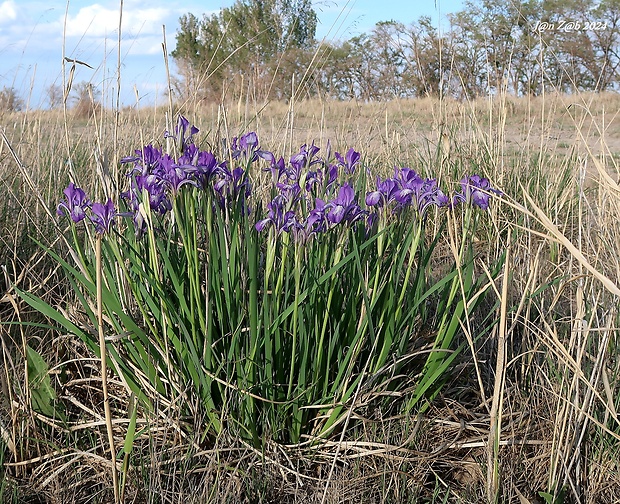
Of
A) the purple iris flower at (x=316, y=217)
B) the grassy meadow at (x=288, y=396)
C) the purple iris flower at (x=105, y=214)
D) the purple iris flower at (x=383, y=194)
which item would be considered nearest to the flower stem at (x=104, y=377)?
the grassy meadow at (x=288, y=396)

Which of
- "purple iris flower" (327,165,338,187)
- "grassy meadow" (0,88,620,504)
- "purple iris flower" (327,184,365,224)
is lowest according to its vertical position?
"grassy meadow" (0,88,620,504)

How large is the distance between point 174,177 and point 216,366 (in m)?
0.51

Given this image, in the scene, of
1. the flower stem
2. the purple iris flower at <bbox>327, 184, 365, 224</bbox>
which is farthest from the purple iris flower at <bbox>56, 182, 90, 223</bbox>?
the purple iris flower at <bbox>327, 184, 365, 224</bbox>

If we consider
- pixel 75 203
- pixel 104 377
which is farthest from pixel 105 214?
pixel 104 377

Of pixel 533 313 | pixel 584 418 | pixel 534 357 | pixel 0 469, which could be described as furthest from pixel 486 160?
pixel 0 469

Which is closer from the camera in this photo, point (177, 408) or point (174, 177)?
point (174, 177)

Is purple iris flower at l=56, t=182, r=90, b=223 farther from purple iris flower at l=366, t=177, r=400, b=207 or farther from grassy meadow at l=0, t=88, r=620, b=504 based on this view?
purple iris flower at l=366, t=177, r=400, b=207

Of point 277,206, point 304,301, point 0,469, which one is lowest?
point 0,469

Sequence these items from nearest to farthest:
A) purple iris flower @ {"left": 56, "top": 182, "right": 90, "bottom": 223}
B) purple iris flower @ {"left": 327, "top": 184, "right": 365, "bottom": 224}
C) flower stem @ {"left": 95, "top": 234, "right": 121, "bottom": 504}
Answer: flower stem @ {"left": 95, "top": 234, "right": 121, "bottom": 504}, purple iris flower @ {"left": 327, "top": 184, "right": 365, "bottom": 224}, purple iris flower @ {"left": 56, "top": 182, "right": 90, "bottom": 223}

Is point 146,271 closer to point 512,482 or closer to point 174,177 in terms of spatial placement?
point 174,177

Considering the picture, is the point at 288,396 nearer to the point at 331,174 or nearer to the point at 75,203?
the point at 331,174

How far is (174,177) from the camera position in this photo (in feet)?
4.47

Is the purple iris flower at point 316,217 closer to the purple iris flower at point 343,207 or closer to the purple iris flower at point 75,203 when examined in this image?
the purple iris flower at point 343,207

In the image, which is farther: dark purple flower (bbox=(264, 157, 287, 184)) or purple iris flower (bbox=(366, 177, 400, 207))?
dark purple flower (bbox=(264, 157, 287, 184))
